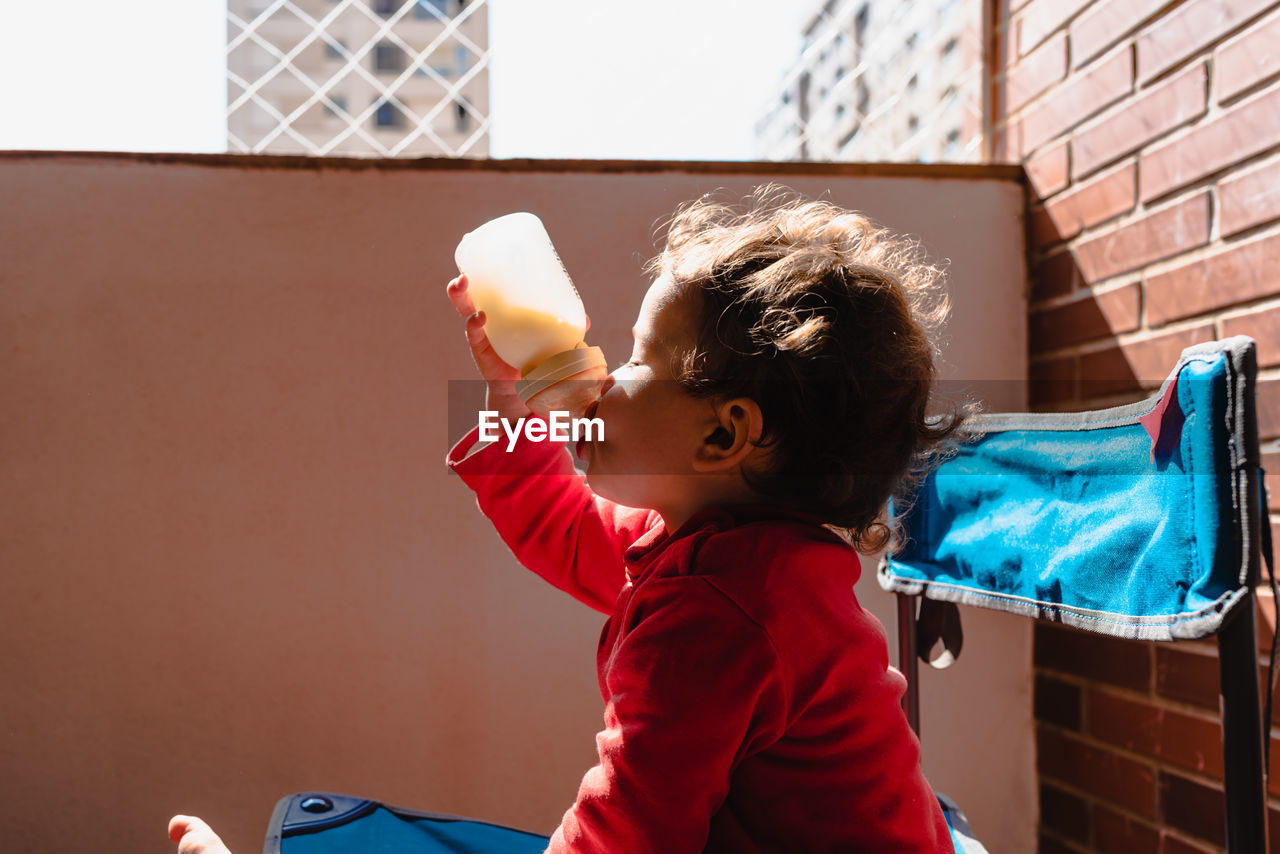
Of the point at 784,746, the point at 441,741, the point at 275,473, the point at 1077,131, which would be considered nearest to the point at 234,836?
the point at 441,741

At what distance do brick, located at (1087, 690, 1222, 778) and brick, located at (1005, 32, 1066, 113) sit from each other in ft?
2.74

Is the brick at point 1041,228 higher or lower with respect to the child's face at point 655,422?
higher

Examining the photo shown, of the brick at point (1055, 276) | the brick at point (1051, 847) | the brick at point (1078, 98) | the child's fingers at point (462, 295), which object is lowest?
the brick at point (1051, 847)

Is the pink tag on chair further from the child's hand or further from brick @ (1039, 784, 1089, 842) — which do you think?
brick @ (1039, 784, 1089, 842)

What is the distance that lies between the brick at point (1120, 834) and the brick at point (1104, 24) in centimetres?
98

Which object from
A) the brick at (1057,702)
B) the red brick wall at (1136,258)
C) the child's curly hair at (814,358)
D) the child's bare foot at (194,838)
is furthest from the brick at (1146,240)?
the child's bare foot at (194,838)

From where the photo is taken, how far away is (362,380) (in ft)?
3.80

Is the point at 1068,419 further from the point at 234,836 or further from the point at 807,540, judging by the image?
the point at 234,836

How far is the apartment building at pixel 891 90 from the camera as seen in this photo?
138 centimetres

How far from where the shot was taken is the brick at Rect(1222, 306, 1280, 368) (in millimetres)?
859

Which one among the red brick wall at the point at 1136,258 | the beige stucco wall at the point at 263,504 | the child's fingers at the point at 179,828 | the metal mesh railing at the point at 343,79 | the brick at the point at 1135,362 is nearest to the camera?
the child's fingers at the point at 179,828

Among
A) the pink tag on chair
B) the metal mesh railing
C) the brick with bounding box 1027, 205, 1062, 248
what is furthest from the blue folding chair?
the metal mesh railing

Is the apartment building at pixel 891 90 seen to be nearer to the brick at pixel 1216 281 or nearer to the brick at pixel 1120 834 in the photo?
the brick at pixel 1216 281

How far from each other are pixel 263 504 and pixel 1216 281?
3.87 ft
